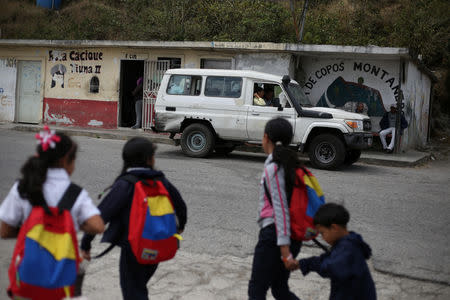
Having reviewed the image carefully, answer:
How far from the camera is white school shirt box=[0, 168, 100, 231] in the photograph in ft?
7.93

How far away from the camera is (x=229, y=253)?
5387mm

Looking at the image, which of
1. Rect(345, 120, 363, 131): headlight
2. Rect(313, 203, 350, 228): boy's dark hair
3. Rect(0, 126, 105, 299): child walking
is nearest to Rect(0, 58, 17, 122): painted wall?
Rect(345, 120, 363, 131): headlight

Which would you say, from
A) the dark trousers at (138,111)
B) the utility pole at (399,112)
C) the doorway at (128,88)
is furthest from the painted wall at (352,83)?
the doorway at (128,88)

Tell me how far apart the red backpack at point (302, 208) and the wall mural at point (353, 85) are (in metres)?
14.0

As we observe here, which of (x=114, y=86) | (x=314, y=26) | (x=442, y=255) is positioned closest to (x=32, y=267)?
(x=442, y=255)

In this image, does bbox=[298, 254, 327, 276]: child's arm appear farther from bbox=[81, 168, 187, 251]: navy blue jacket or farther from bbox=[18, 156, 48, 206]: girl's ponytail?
bbox=[18, 156, 48, 206]: girl's ponytail

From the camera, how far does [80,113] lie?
19453 mm

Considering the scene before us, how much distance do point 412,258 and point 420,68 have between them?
1416 cm

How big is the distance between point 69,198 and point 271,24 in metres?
19.6

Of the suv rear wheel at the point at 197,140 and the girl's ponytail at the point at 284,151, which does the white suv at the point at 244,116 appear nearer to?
the suv rear wheel at the point at 197,140

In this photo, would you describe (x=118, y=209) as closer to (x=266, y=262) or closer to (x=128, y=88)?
(x=266, y=262)

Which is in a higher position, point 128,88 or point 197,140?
point 128,88

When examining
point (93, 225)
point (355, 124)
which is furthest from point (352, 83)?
point (93, 225)

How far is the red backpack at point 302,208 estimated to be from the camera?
10.0 ft
